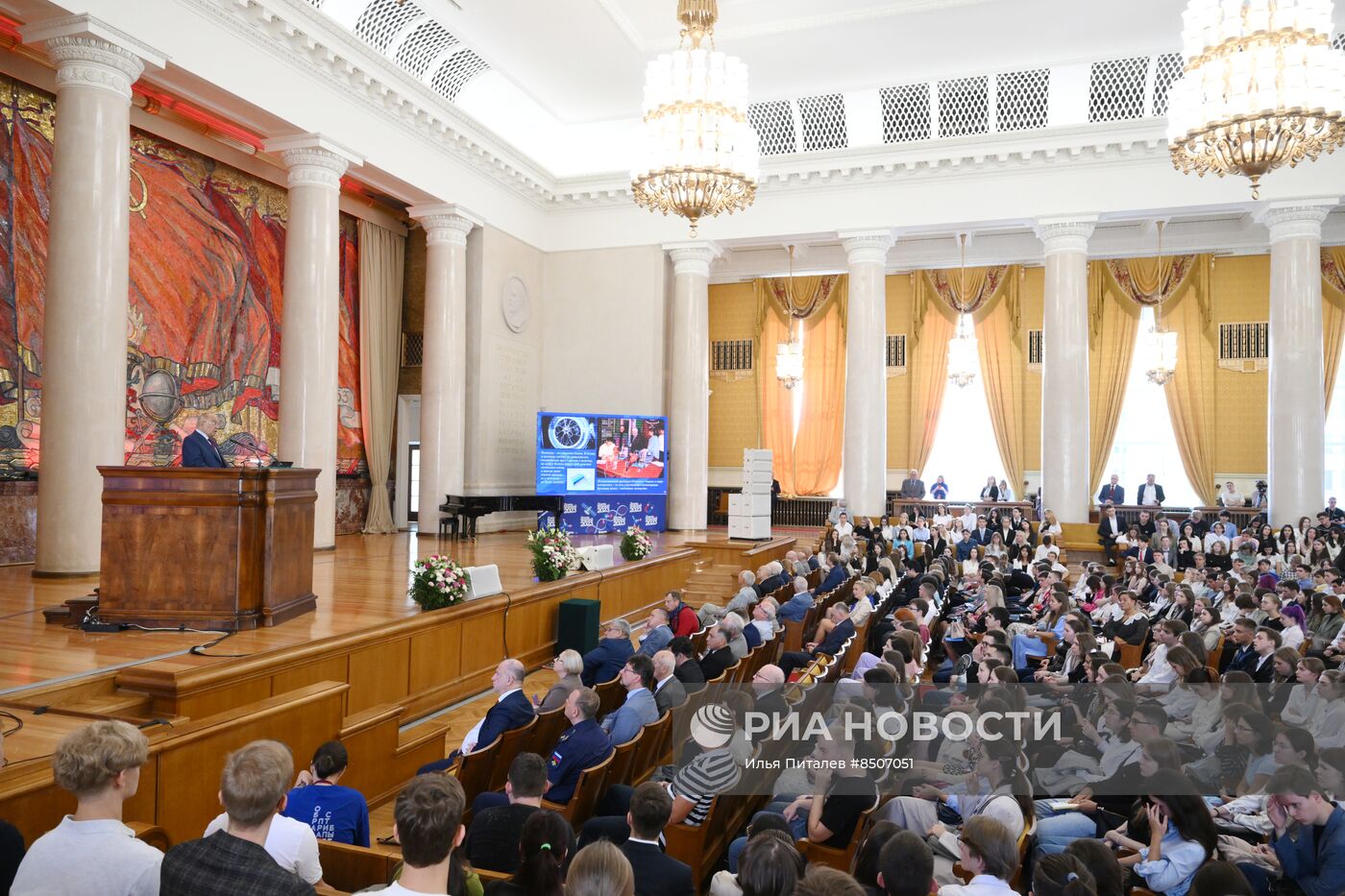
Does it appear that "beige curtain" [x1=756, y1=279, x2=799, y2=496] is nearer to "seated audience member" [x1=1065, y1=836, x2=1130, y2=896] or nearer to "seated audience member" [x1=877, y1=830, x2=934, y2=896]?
"seated audience member" [x1=1065, y1=836, x2=1130, y2=896]

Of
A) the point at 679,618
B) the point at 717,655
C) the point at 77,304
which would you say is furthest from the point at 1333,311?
the point at 77,304

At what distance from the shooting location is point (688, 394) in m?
16.1

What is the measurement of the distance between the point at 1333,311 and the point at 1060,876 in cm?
1881

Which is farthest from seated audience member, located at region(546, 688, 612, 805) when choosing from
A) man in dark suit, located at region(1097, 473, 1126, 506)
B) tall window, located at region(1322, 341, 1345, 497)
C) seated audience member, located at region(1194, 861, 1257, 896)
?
tall window, located at region(1322, 341, 1345, 497)

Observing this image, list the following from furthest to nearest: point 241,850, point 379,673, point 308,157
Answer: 1. point 308,157
2. point 379,673
3. point 241,850

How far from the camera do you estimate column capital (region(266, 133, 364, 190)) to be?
11.2m

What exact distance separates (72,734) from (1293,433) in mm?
15943

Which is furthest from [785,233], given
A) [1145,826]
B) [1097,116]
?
[1145,826]

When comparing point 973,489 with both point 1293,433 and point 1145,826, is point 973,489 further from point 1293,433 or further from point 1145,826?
point 1145,826

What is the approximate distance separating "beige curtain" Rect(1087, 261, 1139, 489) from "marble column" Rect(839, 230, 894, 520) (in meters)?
5.78

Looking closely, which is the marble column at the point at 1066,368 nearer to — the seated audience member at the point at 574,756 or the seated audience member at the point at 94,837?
the seated audience member at the point at 574,756

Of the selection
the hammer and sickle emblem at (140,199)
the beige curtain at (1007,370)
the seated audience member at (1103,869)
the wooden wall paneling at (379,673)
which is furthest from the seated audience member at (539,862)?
the beige curtain at (1007,370)

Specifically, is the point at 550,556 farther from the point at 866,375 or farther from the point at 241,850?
the point at 866,375

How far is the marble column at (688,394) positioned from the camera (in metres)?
16.1
